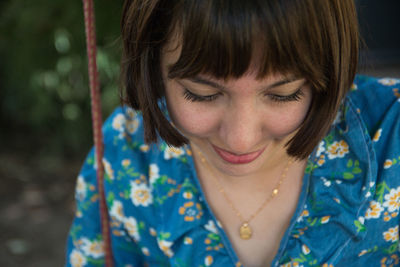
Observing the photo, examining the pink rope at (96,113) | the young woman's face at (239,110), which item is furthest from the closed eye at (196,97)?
the pink rope at (96,113)

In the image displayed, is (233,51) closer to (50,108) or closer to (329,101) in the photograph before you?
(329,101)

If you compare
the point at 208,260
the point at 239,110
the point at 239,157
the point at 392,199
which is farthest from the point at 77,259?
the point at 392,199

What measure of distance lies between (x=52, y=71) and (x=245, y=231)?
2135 mm

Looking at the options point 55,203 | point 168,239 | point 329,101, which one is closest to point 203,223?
point 168,239

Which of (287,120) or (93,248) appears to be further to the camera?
(93,248)

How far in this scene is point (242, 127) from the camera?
1058mm

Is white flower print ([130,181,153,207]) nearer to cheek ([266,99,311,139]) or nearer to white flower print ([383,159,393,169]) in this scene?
cheek ([266,99,311,139])

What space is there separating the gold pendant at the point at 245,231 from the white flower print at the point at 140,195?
0.89 feet

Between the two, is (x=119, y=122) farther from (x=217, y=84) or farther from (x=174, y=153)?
(x=217, y=84)

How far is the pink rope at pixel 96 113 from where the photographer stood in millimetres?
1211

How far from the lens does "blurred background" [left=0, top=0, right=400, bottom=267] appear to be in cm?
242

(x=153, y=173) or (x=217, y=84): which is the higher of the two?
(x=217, y=84)

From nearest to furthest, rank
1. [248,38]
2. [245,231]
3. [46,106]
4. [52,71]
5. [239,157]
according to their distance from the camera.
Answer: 1. [248,38]
2. [239,157]
3. [245,231]
4. [52,71]
5. [46,106]

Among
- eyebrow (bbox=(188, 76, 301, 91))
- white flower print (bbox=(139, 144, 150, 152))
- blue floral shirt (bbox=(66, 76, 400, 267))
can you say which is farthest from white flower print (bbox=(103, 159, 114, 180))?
eyebrow (bbox=(188, 76, 301, 91))
